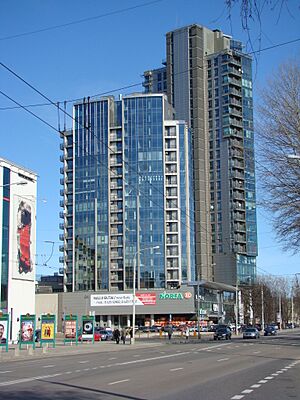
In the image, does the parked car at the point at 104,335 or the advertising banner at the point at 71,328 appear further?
the parked car at the point at 104,335

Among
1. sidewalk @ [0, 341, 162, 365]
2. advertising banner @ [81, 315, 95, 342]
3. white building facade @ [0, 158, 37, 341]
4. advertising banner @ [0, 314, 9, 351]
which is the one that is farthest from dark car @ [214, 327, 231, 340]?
advertising banner @ [0, 314, 9, 351]

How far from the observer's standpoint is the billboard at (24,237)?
212ft

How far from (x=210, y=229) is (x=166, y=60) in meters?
40.3

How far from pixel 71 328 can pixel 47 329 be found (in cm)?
788

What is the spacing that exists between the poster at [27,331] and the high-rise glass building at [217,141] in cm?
9362

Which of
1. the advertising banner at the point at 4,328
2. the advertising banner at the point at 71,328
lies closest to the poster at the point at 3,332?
the advertising banner at the point at 4,328

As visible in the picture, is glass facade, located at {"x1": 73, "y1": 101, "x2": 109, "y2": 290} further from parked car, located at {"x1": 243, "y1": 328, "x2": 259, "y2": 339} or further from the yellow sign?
the yellow sign

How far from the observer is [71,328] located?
53344 mm

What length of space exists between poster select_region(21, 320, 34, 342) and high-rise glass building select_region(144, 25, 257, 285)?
93.6 meters

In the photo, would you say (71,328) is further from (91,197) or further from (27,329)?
(91,197)

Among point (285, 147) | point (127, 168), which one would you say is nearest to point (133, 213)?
point (127, 168)

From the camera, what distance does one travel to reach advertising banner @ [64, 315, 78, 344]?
52781mm

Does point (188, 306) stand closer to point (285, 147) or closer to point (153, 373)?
point (285, 147)

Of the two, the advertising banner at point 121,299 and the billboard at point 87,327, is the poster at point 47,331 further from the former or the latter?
the advertising banner at point 121,299
